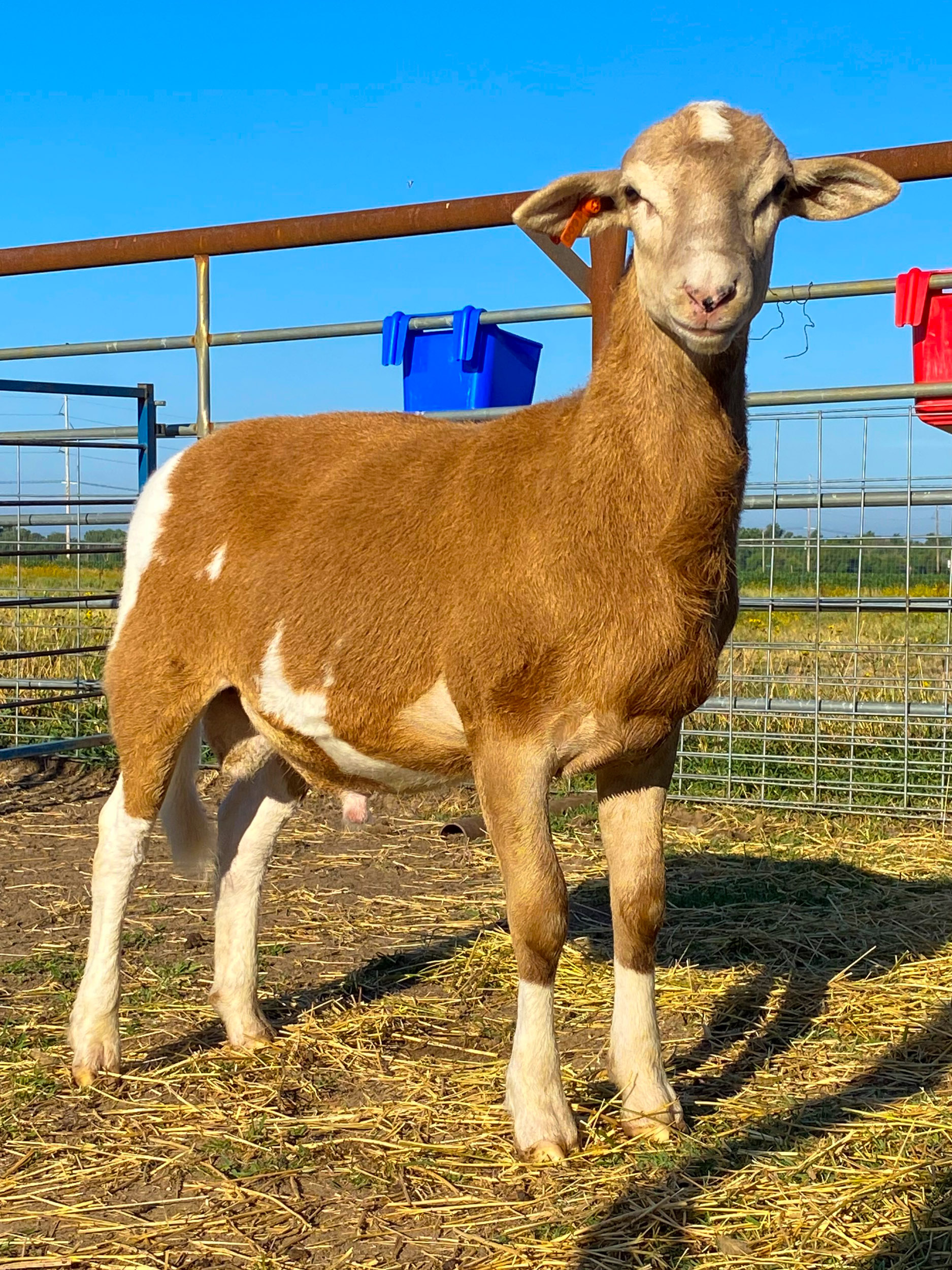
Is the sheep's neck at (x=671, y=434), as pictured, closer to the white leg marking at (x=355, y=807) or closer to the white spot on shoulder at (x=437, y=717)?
the white spot on shoulder at (x=437, y=717)

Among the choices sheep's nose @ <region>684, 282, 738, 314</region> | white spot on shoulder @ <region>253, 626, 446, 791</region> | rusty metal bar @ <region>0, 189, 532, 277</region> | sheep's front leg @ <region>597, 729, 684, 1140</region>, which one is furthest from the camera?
rusty metal bar @ <region>0, 189, 532, 277</region>

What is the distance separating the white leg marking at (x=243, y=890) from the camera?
4004mm

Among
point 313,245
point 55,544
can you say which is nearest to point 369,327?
point 313,245

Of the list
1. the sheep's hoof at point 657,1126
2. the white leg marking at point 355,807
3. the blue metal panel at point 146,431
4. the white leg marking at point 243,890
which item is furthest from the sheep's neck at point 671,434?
the blue metal panel at point 146,431

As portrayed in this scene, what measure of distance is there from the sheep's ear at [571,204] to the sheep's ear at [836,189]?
428mm

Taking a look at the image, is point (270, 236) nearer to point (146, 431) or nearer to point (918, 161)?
point (146, 431)

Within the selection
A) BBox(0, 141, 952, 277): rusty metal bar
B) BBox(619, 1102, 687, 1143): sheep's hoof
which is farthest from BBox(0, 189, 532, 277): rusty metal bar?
BBox(619, 1102, 687, 1143): sheep's hoof

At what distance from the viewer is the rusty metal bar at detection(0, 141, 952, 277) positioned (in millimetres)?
4789

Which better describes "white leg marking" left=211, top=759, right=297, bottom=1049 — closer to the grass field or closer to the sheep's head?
the sheep's head

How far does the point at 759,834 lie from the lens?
6.45 m

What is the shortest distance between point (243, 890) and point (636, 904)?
1.35m

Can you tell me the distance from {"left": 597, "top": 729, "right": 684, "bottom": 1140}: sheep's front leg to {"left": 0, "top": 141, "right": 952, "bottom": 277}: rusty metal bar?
258 centimetres

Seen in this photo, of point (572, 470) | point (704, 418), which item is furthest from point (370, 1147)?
point (704, 418)

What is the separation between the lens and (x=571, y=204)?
3328 mm
